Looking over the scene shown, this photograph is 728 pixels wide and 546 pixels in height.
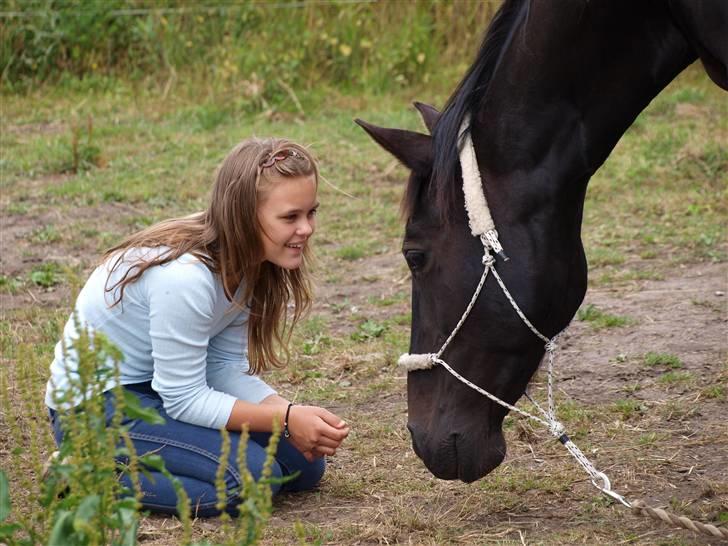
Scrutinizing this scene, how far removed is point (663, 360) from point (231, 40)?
5.84 metres

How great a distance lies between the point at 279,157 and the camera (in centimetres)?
305

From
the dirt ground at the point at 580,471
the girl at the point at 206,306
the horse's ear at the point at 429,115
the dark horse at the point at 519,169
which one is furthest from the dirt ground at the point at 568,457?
the horse's ear at the point at 429,115

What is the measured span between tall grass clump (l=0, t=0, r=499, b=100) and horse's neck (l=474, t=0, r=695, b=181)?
6.24 meters

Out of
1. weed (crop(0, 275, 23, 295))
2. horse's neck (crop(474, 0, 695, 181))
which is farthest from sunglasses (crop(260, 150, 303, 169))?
weed (crop(0, 275, 23, 295))

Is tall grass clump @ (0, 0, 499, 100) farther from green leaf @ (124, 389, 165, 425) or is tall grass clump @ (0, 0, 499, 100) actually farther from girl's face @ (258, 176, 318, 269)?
green leaf @ (124, 389, 165, 425)

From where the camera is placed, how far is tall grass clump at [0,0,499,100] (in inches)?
355

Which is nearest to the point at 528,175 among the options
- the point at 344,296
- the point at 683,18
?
the point at 683,18

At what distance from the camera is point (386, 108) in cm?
846

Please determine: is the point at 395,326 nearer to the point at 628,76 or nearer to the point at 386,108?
the point at 628,76

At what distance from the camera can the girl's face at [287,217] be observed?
303 centimetres

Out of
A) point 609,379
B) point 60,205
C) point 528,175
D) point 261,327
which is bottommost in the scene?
point 60,205

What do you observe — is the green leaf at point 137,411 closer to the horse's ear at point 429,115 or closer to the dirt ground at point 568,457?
the dirt ground at point 568,457

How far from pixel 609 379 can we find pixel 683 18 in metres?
1.78

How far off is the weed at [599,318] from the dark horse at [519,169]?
186 cm
